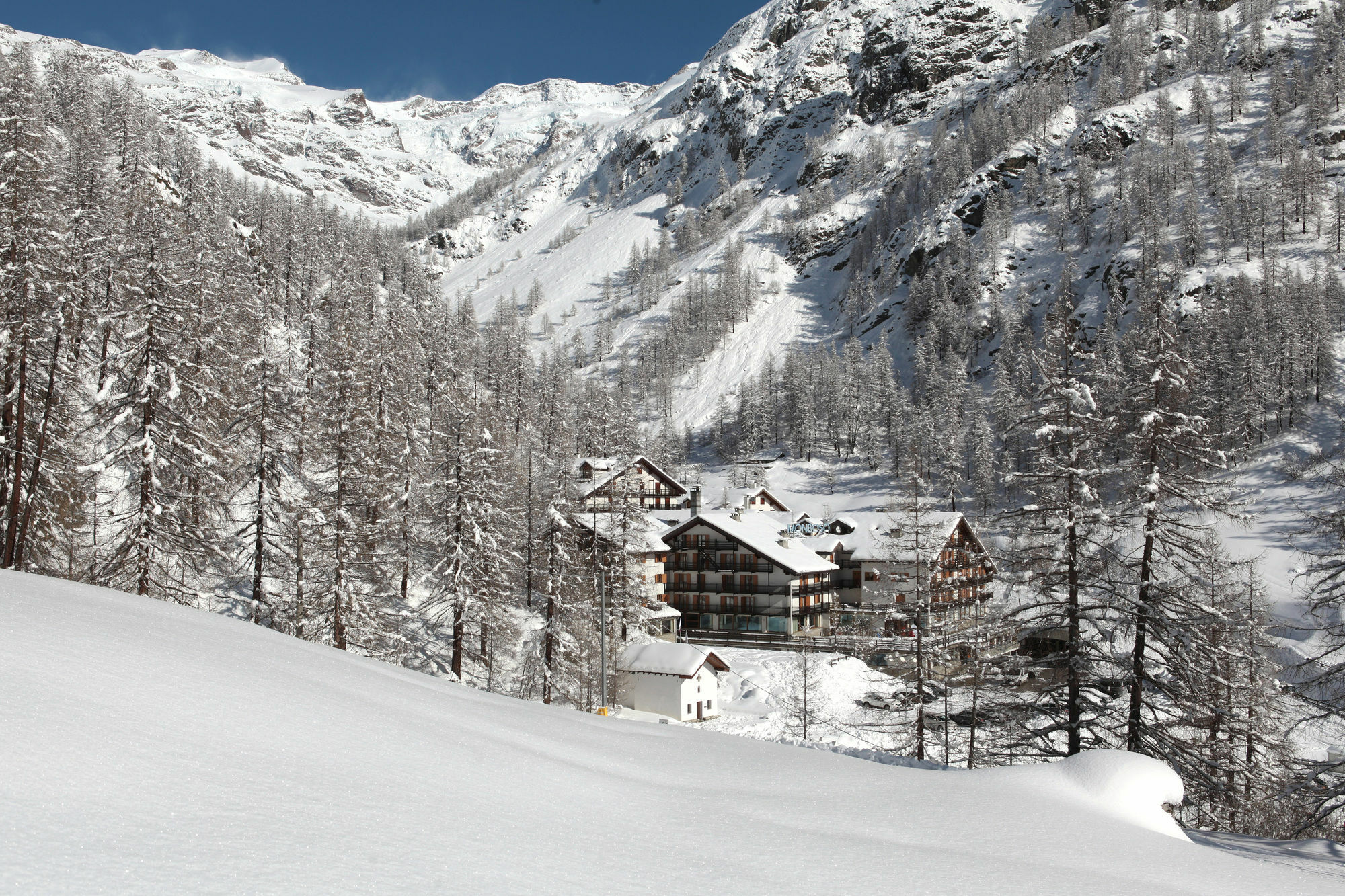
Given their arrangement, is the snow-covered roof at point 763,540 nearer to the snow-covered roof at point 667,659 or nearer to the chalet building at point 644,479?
the chalet building at point 644,479

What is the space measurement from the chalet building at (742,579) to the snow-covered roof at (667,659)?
16459 mm

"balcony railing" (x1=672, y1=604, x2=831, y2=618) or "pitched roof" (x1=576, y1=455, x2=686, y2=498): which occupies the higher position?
"pitched roof" (x1=576, y1=455, x2=686, y2=498)

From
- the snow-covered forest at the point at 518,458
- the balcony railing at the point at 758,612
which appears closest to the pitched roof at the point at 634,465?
the snow-covered forest at the point at 518,458

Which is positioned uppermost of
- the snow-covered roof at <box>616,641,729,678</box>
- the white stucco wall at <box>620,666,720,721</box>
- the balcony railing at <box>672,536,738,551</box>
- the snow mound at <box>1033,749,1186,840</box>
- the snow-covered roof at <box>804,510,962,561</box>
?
the snow-covered roof at <box>804,510,962,561</box>

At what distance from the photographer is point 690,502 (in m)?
68.8

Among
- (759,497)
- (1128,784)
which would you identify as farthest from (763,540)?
(1128,784)

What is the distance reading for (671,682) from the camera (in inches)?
1619

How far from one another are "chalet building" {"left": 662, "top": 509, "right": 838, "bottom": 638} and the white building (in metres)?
17.2

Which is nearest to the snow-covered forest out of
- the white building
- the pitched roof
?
the white building

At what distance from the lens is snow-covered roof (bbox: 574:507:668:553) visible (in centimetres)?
3966

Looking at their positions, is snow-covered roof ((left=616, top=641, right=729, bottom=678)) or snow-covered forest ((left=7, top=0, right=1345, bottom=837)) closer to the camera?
snow-covered forest ((left=7, top=0, right=1345, bottom=837))

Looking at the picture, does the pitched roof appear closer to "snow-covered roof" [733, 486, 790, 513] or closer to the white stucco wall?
"snow-covered roof" [733, 486, 790, 513]

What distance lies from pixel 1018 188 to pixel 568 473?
165 m

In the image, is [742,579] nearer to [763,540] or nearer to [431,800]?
[763,540]
